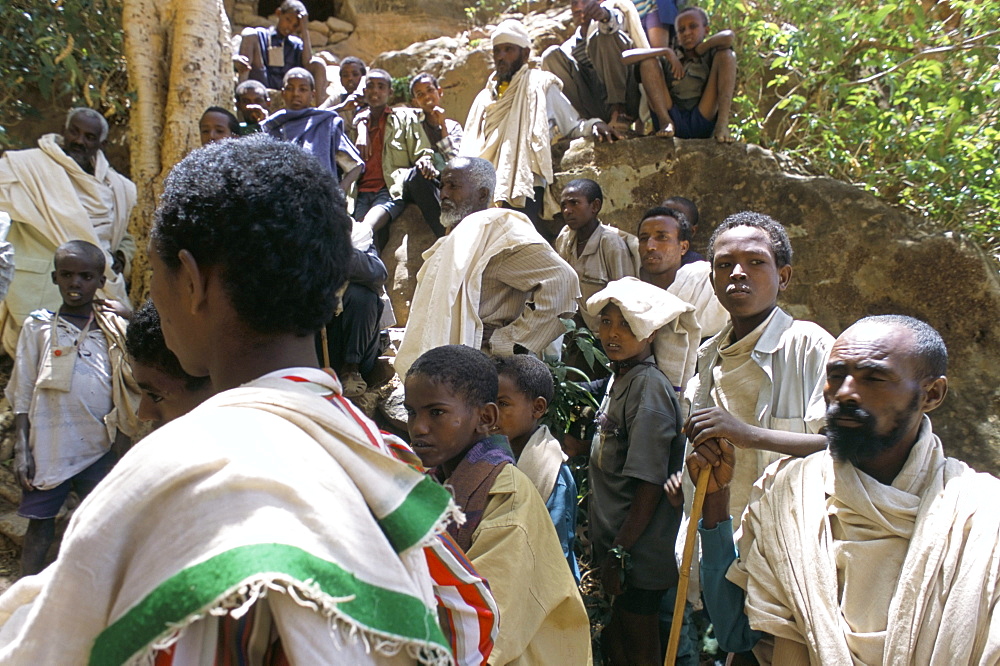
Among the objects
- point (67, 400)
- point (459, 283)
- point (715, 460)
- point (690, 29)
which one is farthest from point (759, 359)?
point (690, 29)

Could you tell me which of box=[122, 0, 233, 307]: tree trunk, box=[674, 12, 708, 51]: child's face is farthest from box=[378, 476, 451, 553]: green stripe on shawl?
box=[674, 12, 708, 51]: child's face

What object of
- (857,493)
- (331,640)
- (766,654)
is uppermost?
(331,640)

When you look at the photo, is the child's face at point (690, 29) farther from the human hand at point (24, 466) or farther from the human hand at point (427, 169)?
the human hand at point (24, 466)

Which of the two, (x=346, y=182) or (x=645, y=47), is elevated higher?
(x=645, y=47)

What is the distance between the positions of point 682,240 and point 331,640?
4.15 meters

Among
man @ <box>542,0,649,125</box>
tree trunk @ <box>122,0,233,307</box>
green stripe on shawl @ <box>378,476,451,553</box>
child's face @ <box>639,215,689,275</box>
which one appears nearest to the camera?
green stripe on shawl @ <box>378,476,451,553</box>

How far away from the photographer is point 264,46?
862 cm

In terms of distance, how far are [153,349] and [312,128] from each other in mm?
4506

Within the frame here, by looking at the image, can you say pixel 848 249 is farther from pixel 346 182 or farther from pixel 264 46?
pixel 264 46

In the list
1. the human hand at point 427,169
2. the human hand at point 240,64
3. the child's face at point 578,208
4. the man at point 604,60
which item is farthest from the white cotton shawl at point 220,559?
the human hand at point 240,64

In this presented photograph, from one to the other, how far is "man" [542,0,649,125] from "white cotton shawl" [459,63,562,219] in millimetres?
438

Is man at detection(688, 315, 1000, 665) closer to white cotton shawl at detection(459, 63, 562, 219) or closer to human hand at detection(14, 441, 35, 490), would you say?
human hand at detection(14, 441, 35, 490)

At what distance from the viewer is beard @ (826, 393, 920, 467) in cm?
217

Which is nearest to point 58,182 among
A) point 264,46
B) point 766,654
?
point 264,46
